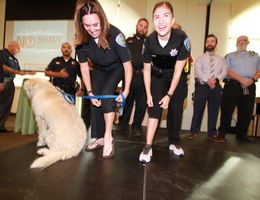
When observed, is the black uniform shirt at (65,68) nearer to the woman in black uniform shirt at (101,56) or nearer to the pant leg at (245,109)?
the woman in black uniform shirt at (101,56)

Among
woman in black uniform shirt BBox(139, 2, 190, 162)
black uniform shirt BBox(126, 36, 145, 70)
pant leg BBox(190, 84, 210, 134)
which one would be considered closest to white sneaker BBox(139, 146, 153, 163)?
woman in black uniform shirt BBox(139, 2, 190, 162)

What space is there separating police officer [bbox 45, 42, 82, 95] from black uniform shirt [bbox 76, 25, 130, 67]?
1.91 m

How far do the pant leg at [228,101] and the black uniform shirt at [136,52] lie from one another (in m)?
1.65

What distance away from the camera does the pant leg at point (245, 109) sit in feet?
12.1

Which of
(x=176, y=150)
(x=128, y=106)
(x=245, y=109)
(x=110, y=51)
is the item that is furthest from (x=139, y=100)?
(x=245, y=109)

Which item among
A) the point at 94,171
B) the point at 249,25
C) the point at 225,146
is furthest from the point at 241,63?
the point at 94,171

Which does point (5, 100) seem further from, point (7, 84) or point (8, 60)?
point (8, 60)

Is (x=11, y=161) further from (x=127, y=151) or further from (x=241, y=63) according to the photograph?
(x=241, y=63)

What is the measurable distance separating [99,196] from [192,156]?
1409 millimetres

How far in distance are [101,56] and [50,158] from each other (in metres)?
1.05

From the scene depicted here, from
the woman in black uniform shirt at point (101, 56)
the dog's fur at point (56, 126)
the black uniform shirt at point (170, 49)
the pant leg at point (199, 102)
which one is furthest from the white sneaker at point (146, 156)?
the pant leg at point (199, 102)

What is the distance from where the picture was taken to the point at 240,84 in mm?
3656

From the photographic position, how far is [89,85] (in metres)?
2.20

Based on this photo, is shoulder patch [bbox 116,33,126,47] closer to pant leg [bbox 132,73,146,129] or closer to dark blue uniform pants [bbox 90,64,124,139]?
dark blue uniform pants [bbox 90,64,124,139]
